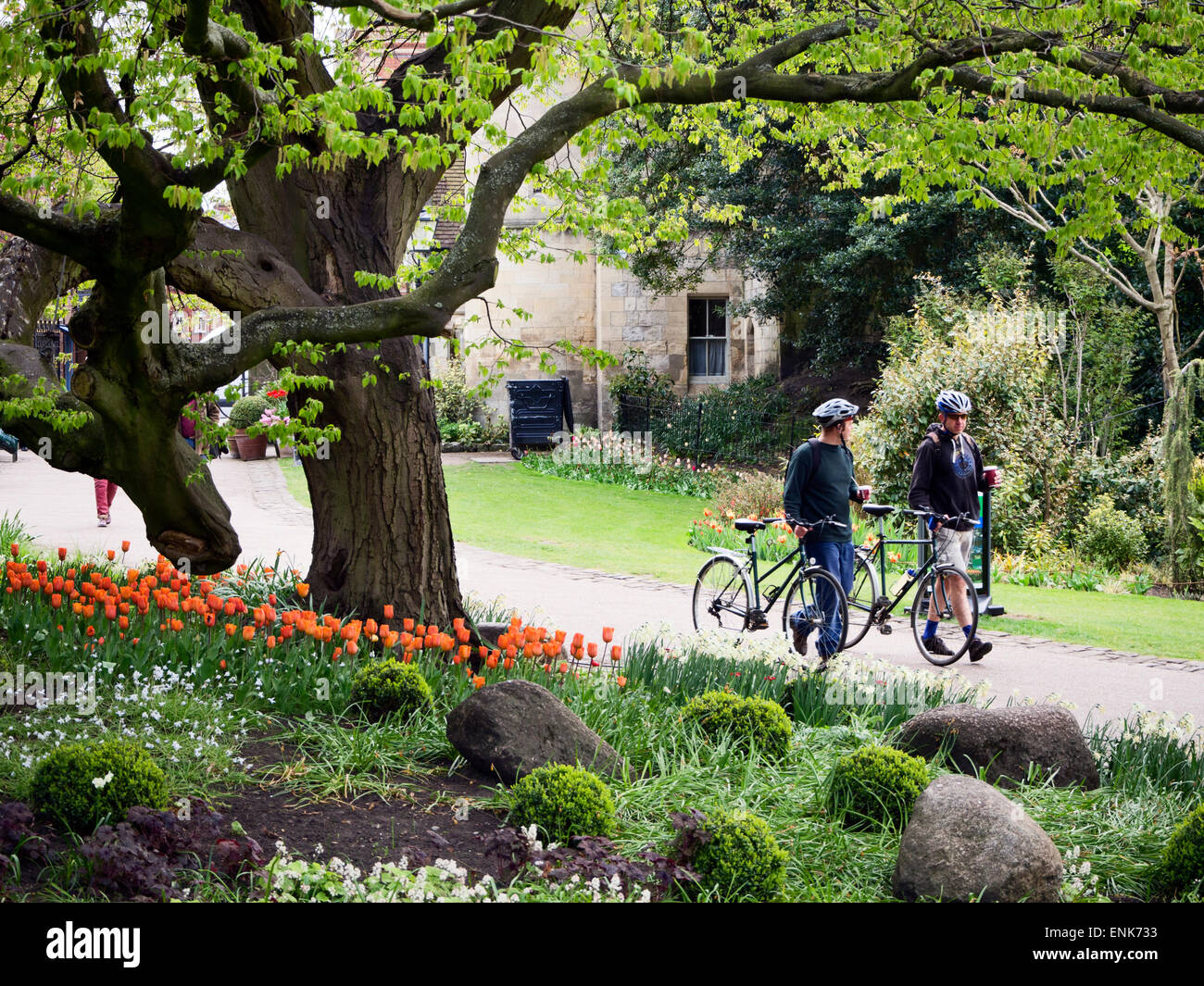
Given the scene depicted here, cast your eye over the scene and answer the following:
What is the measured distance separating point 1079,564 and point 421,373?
390 inches

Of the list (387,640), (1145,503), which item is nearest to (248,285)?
(387,640)

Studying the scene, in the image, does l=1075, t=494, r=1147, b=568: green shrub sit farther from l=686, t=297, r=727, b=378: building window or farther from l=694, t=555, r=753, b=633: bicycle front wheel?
l=686, t=297, r=727, b=378: building window

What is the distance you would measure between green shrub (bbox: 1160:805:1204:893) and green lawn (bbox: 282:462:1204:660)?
19.1ft

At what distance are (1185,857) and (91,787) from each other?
4.04 m

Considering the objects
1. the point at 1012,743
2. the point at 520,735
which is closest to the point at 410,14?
the point at 520,735

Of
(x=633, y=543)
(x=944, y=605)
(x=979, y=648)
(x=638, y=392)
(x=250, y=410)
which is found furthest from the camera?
(x=250, y=410)

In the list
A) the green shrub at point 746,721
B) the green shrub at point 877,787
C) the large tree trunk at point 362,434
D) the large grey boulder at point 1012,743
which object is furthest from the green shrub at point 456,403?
the green shrub at point 877,787

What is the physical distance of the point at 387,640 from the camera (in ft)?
20.8

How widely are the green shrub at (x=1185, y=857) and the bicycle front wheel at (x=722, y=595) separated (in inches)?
181

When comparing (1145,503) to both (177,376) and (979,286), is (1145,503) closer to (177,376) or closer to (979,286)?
(979,286)

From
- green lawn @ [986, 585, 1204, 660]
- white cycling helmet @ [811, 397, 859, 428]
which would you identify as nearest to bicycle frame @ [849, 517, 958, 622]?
white cycling helmet @ [811, 397, 859, 428]

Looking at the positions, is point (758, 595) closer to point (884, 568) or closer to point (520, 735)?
point (884, 568)

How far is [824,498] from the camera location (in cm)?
810

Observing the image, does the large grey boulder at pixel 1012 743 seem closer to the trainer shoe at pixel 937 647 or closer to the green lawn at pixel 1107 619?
the trainer shoe at pixel 937 647
